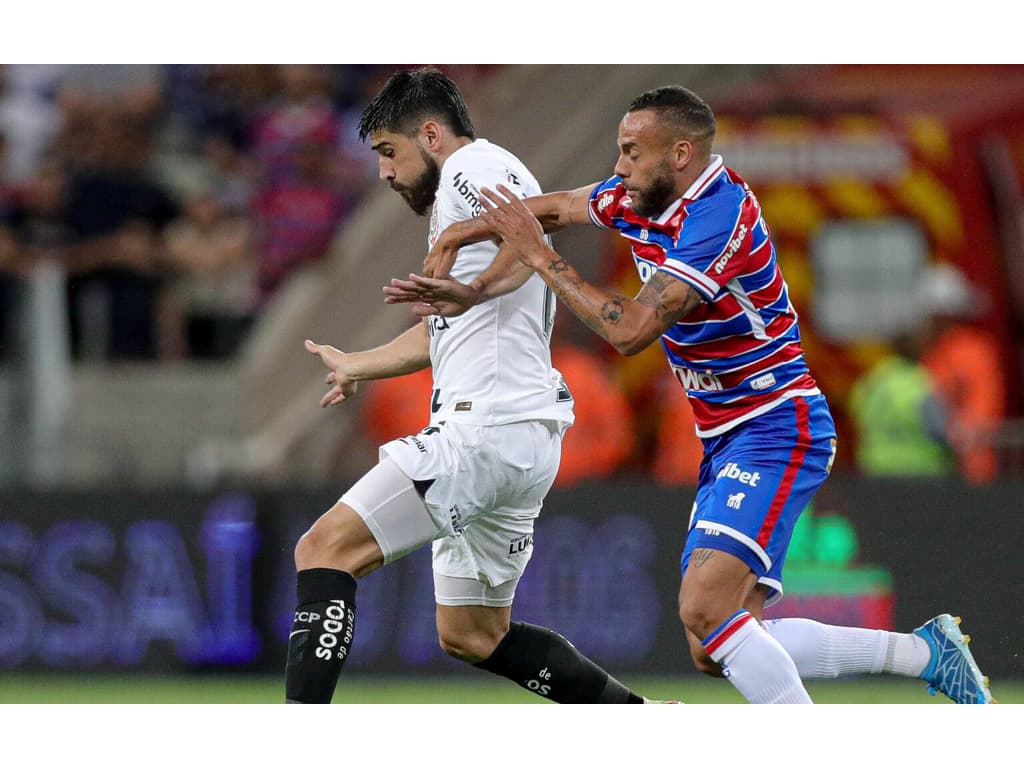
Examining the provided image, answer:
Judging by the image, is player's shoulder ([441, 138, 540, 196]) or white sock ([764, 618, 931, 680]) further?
white sock ([764, 618, 931, 680])

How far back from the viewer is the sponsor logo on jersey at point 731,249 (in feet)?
20.7

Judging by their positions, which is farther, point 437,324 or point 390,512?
point 437,324

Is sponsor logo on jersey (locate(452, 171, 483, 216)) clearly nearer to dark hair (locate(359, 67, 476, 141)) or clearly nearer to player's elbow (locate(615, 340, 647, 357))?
dark hair (locate(359, 67, 476, 141))

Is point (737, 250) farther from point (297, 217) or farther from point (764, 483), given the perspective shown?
point (297, 217)

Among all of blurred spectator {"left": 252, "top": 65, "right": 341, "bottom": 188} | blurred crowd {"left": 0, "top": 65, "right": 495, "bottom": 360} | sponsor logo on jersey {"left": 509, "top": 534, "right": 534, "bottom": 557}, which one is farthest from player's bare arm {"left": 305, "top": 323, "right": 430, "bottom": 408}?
blurred spectator {"left": 252, "top": 65, "right": 341, "bottom": 188}

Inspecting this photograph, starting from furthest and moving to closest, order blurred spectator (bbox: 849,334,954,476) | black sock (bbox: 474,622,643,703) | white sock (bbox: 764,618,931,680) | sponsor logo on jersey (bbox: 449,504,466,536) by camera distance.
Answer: blurred spectator (bbox: 849,334,954,476) < black sock (bbox: 474,622,643,703) < white sock (bbox: 764,618,931,680) < sponsor logo on jersey (bbox: 449,504,466,536)

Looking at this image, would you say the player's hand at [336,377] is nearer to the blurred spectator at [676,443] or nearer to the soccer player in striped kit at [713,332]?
the soccer player in striped kit at [713,332]

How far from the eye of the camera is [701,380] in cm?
667

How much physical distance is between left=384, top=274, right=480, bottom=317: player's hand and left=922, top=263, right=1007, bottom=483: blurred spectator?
7252 mm

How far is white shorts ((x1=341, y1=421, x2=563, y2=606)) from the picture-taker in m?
6.43

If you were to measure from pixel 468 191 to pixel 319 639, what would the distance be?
1764 mm

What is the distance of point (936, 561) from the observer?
11148mm

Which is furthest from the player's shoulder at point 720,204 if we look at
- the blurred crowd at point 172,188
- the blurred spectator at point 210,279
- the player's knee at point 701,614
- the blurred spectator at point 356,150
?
the blurred spectator at point 356,150

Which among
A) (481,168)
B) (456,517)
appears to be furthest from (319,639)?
(481,168)
